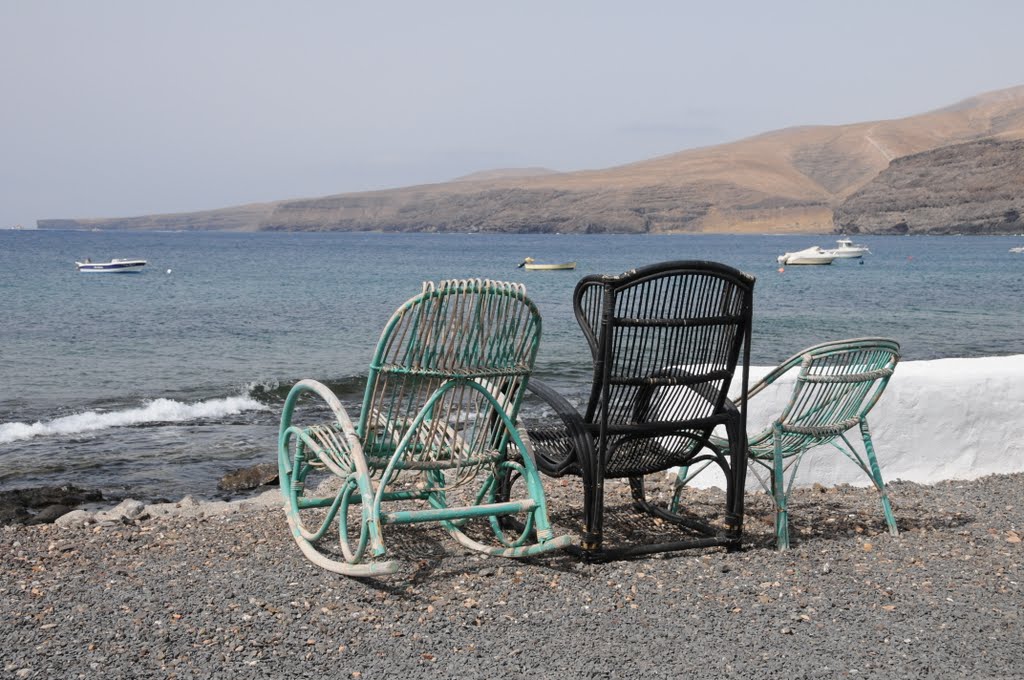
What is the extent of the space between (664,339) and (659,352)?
2.9 inches

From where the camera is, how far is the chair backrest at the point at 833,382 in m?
4.74

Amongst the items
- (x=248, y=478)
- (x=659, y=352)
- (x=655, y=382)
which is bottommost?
(x=248, y=478)

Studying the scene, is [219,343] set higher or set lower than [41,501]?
lower

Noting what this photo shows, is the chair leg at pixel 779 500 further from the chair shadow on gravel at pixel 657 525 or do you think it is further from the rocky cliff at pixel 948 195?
the rocky cliff at pixel 948 195

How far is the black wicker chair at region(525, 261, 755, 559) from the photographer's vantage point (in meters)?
4.25

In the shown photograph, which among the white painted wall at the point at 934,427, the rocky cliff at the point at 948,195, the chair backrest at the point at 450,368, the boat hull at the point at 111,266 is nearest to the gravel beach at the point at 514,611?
the chair backrest at the point at 450,368

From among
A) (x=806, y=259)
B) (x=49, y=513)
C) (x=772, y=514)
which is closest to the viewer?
(x=772, y=514)

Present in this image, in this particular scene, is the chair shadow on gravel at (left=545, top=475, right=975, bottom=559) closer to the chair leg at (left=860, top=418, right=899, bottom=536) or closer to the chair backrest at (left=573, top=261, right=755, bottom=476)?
the chair leg at (left=860, top=418, right=899, bottom=536)

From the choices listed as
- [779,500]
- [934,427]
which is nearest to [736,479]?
[779,500]

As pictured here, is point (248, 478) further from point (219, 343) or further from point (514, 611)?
point (219, 343)

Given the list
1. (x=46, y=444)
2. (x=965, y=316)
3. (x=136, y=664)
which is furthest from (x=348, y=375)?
(x=965, y=316)

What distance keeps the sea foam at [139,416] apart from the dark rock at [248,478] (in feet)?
12.6

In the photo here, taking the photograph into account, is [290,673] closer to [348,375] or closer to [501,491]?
[501,491]

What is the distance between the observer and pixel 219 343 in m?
23.1
